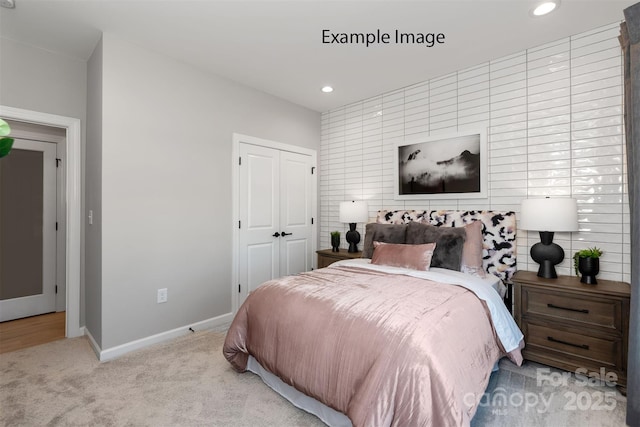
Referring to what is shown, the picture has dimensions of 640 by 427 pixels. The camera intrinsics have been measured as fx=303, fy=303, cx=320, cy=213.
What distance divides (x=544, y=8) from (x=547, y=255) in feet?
6.01

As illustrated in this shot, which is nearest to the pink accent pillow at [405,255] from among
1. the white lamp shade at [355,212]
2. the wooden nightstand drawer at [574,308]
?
the wooden nightstand drawer at [574,308]

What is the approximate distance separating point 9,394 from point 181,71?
2.83m

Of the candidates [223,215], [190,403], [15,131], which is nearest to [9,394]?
[190,403]

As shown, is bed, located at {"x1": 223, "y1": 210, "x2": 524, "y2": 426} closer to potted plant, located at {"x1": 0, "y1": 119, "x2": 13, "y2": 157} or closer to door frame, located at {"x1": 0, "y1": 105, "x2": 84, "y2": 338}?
potted plant, located at {"x1": 0, "y1": 119, "x2": 13, "y2": 157}

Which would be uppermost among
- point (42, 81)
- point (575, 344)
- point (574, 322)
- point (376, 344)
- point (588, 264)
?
point (42, 81)

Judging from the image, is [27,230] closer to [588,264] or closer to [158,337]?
[158,337]

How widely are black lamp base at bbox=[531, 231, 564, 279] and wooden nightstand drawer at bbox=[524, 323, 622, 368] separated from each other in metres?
0.42

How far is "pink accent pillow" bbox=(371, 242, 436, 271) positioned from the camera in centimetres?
257

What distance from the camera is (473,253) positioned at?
8.84ft

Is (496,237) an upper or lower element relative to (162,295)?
upper

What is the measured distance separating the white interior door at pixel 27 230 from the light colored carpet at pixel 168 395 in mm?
1195

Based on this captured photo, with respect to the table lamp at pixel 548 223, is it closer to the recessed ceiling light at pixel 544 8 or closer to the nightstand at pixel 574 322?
the nightstand at pixel 574 322

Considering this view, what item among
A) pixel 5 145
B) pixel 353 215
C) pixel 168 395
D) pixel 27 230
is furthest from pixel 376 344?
pixel 27 230

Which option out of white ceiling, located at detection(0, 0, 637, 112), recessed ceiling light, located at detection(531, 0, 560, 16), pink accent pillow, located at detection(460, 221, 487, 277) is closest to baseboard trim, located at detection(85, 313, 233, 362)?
pink accent pillow, located at detection(460, 221, 487, 277)
